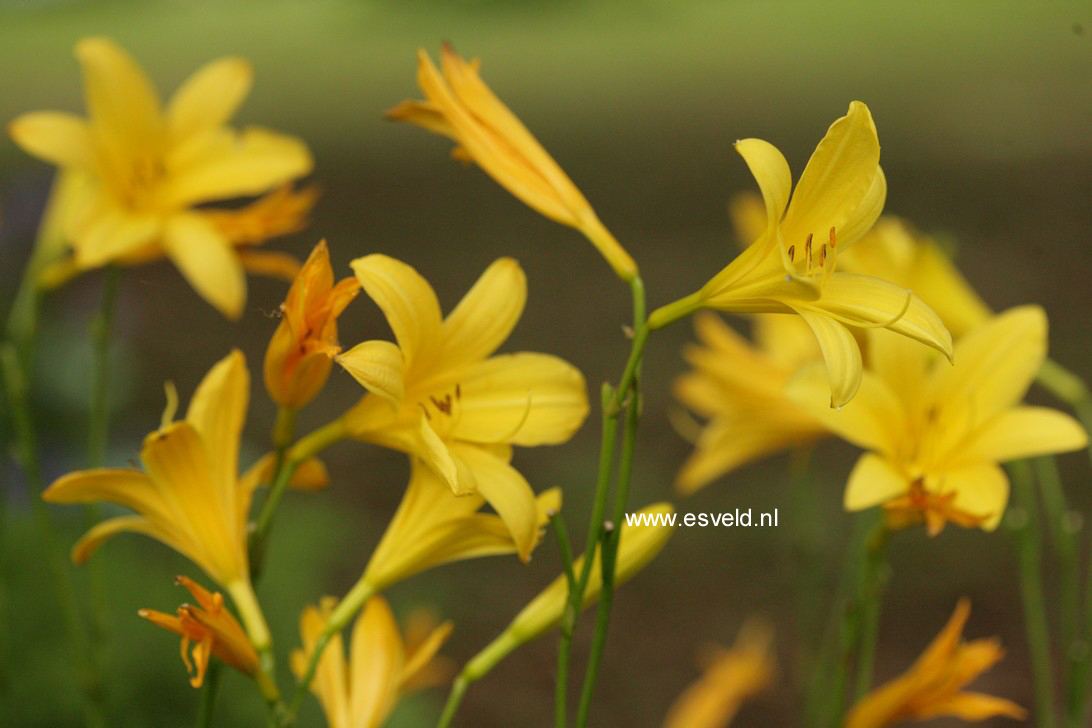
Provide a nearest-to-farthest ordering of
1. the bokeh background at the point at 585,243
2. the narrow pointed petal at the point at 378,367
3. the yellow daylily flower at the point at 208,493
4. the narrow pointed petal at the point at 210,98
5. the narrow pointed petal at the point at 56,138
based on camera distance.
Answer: the narrow pointed petal at the point at 378,367 → the yellow daylily flower at the point at 208,493 → the narrow pointed petal at the point at 56,138 → the narrow pointed petal at the point at 210,98 → the bokeh background at the point at 585,243

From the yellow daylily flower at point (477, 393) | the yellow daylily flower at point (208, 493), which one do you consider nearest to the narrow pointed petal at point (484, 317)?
the yellow daylily flower at point (477, 393)

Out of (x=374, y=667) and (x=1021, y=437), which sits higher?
(x=1021, y=437)

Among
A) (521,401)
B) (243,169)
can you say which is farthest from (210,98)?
(521,401)

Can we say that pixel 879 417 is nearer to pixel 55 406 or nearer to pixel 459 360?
pixel 459 360

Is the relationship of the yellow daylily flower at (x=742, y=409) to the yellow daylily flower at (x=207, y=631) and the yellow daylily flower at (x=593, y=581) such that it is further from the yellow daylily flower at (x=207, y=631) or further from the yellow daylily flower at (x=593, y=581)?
the yellow daylily flower at (x=207, y=631)

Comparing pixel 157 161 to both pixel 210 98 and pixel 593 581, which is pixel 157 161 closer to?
pixel 210 98
